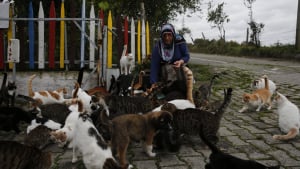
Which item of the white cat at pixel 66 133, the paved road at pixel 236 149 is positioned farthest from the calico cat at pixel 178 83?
the white cat at pixel 66 133

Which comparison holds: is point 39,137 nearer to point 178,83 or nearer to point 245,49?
point 178,83

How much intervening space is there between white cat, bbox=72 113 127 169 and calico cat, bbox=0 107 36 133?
165cm

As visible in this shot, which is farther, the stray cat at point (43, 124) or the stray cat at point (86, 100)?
the stray cat at point (86, 100)

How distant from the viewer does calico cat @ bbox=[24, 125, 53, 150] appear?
467 cm

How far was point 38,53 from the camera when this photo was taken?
845 cm

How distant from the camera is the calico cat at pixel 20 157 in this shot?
133 inches

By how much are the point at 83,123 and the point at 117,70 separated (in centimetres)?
494

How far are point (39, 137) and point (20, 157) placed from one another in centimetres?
128

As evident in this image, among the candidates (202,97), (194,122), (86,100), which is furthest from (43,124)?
(202,97)

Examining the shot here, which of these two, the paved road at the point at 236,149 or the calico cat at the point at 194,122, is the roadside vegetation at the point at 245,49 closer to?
the paved road at the point at 236,149

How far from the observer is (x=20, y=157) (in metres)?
3.43

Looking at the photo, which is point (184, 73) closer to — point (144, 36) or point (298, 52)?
point (144, 36)

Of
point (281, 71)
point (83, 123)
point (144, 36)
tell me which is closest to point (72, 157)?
point (83, 123)

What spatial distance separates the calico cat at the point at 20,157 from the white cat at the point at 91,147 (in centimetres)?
44
